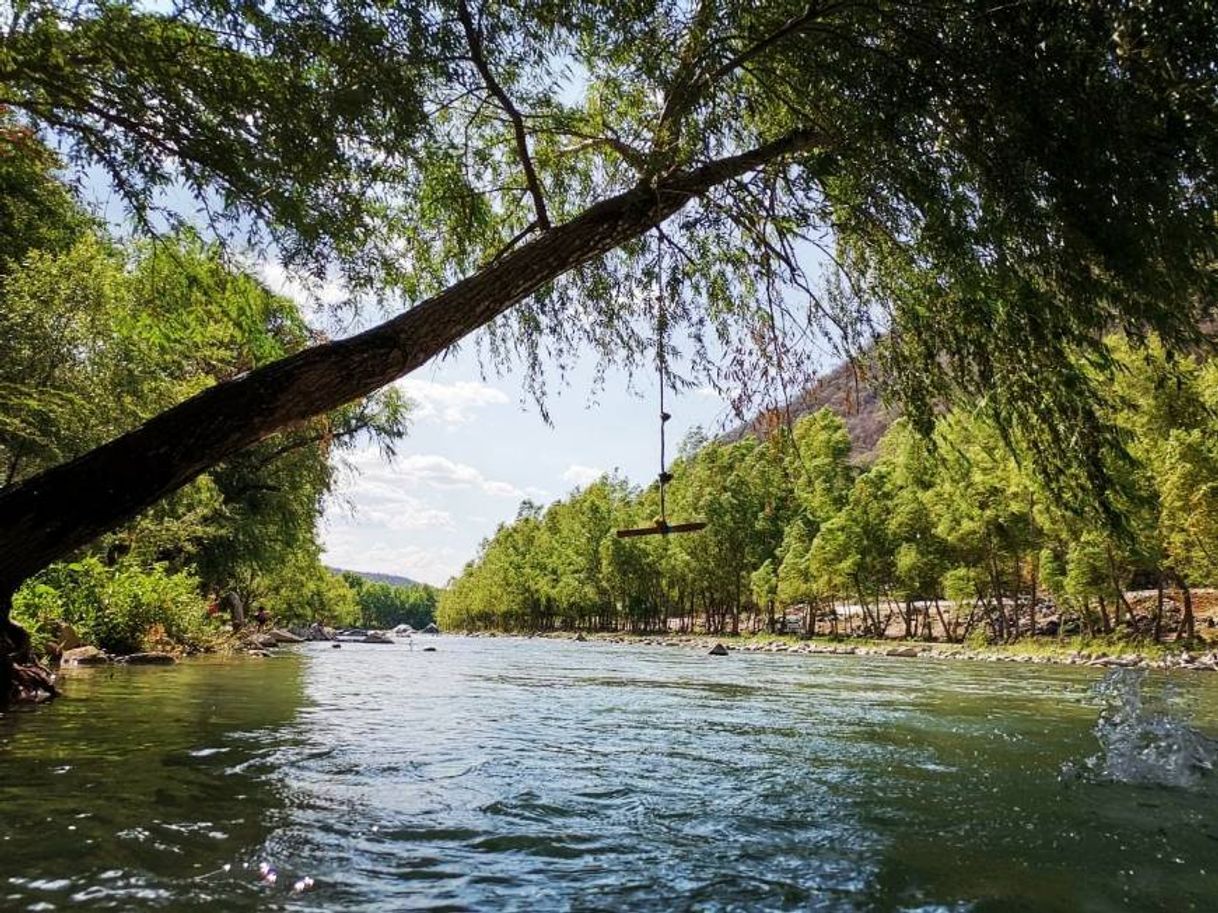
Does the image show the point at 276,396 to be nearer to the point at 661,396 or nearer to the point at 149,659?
the point at 661,396

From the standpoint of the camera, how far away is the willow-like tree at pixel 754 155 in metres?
4.88

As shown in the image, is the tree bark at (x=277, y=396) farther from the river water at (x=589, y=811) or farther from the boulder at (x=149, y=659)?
the boulder at (x=149, y=659)

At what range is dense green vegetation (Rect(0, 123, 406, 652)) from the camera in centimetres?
751

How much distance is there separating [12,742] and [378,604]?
195 metres

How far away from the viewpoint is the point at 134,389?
49.6 feet

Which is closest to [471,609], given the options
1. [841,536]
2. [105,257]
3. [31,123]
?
[841,536]

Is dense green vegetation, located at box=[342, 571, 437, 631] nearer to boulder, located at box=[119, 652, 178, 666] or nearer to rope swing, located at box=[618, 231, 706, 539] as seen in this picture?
boulder, located at box=[119, 652, 178, 666]

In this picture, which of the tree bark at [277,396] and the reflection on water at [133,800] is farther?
the tree bark at [277,396]

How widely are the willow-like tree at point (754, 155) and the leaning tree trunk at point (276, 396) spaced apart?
0.02 metres

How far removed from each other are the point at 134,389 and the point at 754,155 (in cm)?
1312

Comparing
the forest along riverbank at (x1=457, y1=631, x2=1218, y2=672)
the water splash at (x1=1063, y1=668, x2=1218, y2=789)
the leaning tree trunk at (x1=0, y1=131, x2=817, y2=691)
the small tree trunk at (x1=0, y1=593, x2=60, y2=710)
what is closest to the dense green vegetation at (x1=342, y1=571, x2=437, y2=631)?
the forest along riverbank at (x1=457, y1=631, x2=1218, y2=672)

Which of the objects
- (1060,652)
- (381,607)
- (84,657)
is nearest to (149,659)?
(84,657)

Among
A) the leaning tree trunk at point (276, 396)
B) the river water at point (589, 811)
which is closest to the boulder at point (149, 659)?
the river water at point (589, 811)

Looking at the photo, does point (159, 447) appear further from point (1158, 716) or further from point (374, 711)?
point (1158, 716)
